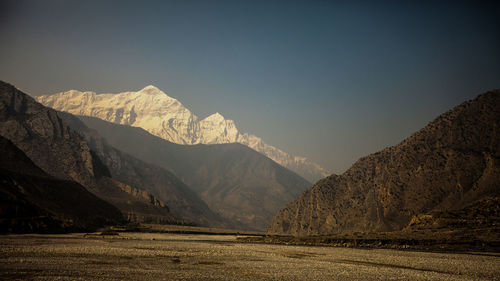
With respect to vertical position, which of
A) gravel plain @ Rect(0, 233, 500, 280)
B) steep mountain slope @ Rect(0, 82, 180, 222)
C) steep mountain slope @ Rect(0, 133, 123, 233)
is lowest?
gravel plain @ Rect(0, 233, 500, 280)

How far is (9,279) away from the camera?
2330 centimetres

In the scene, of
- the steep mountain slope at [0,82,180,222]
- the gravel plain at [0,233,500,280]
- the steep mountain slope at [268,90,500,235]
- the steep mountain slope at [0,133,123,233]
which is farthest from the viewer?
the steep mountain slope at [0,82,180,222]

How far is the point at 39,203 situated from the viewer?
87.2 m

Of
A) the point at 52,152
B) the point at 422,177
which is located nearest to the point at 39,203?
the point at 422,177

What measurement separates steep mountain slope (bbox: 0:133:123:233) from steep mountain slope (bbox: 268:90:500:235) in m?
81.6

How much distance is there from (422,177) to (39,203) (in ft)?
345

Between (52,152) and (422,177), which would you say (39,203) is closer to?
(422,177)

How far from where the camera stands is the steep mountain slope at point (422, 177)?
10431 cm

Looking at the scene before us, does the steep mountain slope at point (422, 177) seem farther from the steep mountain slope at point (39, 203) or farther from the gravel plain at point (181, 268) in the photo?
the steep mountain slope at point (39, 203)

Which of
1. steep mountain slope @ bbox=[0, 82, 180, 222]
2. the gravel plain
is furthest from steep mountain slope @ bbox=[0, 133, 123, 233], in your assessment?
steep mountain slope @ bbox=[0, 82, 180, 222]

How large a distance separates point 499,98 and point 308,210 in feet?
286

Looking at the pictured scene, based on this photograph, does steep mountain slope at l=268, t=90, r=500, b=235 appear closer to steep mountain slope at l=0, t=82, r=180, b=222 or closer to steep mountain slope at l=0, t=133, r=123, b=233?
steep mountain slope at l=0, t=82, r=180, b=222

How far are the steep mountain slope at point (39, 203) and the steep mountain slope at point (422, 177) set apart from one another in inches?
3214

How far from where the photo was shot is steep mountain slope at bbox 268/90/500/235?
342 ft
